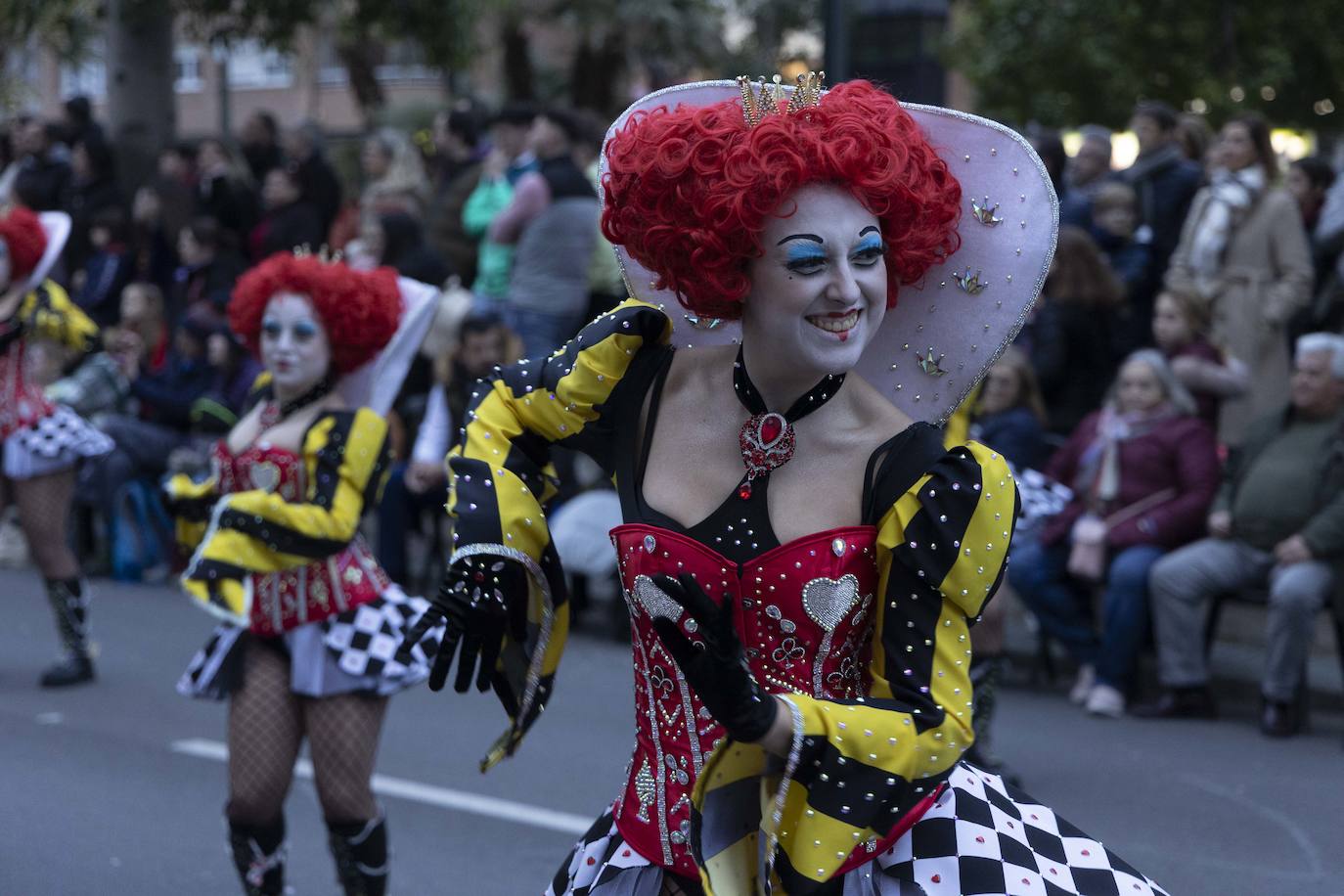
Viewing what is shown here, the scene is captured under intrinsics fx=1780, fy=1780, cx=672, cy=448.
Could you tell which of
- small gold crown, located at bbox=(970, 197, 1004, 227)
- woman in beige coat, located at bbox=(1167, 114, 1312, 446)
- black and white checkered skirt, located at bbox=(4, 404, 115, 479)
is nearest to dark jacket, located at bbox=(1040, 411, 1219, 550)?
woman in beige coat, located at bbox=(1167, 114, 1312, 446)

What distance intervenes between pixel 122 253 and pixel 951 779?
11890 mm

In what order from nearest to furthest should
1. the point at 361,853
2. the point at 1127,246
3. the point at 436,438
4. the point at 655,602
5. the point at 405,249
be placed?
the point at 655,602
the point at 361,853
the point at 436,438
the point at 1127,246
the point at 405,249

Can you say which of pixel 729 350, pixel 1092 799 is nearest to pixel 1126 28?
pixel 1092 799

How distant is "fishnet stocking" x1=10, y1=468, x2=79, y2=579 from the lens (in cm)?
759

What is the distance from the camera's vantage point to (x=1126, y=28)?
1861cm

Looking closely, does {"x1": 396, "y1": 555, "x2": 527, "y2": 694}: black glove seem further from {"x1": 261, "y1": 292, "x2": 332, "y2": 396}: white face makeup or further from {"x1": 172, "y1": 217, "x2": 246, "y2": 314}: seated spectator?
{"x1": 172, "y1": 217, "x2": 246, "y2": 314}: seated spectator

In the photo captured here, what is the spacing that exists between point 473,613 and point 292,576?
1877 mm

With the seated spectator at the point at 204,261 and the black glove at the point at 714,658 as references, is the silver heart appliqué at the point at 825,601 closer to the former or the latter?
the black glove at the point at 714,658

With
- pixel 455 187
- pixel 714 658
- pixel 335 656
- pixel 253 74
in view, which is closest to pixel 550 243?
pixel 455 187

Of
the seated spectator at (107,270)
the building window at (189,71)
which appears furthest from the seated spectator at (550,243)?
the building window at (189,71)

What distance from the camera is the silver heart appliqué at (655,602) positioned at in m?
2.68

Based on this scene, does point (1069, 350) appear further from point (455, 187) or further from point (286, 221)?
point (286, 221)

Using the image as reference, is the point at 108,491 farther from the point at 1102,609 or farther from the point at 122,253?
the point at 1102,609

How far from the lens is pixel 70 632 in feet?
26.0
